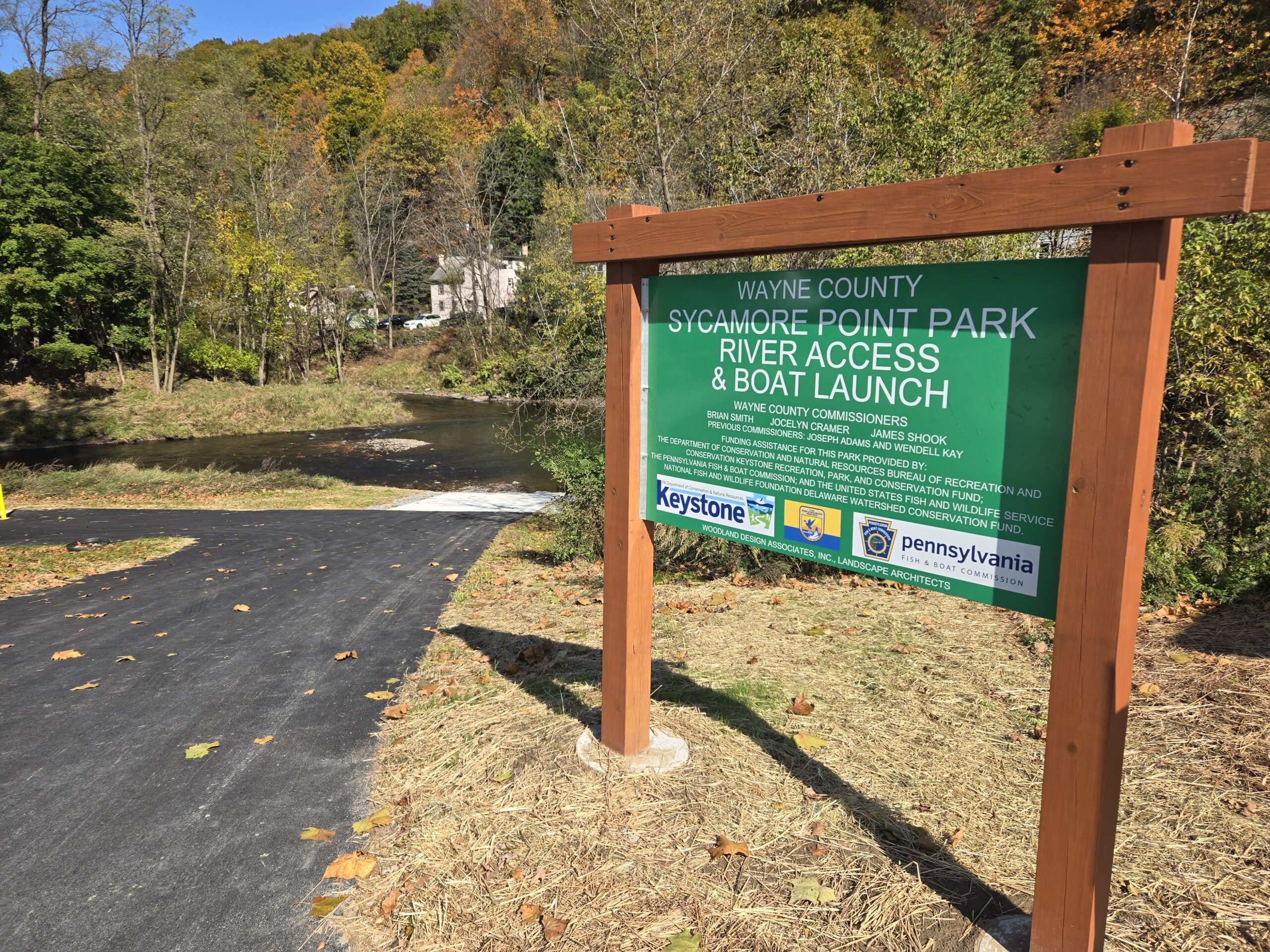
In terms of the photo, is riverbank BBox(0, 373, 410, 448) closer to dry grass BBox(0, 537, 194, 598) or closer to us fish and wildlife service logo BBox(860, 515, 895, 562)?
dry grass BBox(0, 537, 194, 598)

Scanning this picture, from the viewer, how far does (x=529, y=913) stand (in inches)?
113

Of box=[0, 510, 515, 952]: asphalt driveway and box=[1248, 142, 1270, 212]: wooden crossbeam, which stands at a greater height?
box=[1248, 142, 1270, 212]: wooden crossbeam

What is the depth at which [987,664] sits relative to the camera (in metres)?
4.88

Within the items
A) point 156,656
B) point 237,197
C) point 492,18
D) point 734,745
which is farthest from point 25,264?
point 492,18

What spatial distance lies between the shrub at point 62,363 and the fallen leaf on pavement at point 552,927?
35799 mm

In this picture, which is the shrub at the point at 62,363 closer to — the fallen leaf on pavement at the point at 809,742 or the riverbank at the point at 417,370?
the riverbank at the point at 417,370

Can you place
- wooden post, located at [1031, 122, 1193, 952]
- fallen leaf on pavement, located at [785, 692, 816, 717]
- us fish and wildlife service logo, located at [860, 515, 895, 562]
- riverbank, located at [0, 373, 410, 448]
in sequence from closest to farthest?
1. wooden post, located at [1031, 122, 1193, 952]
2. us fish and wildlife service logo, located at [860, 515, 895, 562]
3. fallen leaf on pavement, located at [785, 692, 816, 717]
4. riverbank, located at [0, 373, 410, 448]

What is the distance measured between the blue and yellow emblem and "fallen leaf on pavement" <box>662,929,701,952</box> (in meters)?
1.39

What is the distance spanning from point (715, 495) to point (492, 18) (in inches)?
2804

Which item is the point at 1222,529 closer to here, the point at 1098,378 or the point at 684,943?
the point at 1098,378

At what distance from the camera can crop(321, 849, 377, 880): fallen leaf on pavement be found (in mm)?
3154

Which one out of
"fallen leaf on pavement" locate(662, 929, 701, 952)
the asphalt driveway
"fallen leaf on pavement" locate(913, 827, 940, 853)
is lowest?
the asphalt driveway

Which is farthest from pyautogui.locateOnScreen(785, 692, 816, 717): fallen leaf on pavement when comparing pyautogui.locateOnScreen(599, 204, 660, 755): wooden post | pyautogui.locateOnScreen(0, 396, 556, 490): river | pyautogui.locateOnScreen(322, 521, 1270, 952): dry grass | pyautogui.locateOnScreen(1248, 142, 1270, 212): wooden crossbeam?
pyautogui.locateOnScreen(0, 396, 556, 490): river

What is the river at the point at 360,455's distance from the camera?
23.0 meters
